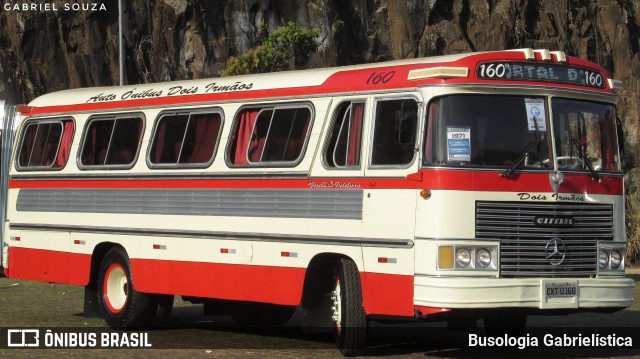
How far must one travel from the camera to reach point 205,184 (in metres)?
15.9

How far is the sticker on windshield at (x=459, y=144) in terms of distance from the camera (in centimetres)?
1309

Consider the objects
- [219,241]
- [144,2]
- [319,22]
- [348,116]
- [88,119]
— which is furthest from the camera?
[319,22]

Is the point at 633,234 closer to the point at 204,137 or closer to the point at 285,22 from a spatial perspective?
the point at 204,137

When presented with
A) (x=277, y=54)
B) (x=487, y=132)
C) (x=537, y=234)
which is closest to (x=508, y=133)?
(x=487, y=132)

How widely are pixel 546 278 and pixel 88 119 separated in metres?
7.39

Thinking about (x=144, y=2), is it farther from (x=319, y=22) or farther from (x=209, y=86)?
(x=209, y=86)

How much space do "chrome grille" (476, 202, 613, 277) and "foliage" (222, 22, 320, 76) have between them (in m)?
40.4

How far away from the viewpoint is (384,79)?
13773mm

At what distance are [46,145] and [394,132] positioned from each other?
6909 mm

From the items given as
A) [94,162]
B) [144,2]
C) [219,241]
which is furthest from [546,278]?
[144,2]

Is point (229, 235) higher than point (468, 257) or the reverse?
higher

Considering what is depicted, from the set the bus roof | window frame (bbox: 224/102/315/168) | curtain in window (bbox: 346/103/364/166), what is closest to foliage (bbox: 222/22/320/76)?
the bus roof

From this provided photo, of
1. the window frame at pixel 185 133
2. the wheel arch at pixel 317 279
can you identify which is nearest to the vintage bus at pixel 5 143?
the window frame at pixel 185 133

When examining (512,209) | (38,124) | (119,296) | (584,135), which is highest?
(38,124)
